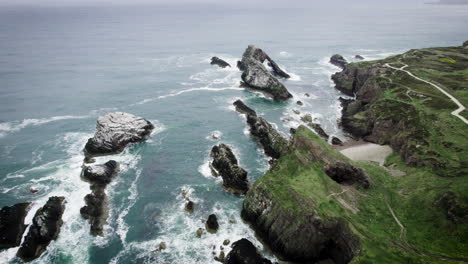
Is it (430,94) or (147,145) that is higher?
(430,94)

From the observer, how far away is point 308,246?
40.8 metres

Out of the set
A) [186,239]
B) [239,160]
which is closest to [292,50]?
[239,160]

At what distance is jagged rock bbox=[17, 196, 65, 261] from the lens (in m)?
41.2

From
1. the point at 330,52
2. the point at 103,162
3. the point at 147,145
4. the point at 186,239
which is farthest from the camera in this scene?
the point at 330,52

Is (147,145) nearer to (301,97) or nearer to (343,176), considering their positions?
(343,176)

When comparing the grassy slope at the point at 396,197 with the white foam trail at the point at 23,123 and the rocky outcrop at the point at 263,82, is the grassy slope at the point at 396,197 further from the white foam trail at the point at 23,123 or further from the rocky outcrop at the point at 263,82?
the white foam trail at the point at 23,123

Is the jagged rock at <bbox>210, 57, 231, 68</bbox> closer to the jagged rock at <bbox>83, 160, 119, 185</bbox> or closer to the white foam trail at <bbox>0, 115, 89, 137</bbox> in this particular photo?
the white foam trail at <bbox>0, 115, 89, 137</bbox>

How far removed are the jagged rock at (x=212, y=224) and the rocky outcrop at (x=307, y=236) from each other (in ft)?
27.4

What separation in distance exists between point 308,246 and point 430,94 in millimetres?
62627

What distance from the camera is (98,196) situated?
2024 inches

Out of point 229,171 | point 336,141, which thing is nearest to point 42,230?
point 229,171

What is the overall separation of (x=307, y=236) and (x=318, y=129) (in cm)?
4062

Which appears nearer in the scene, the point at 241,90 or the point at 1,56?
the point at 241,90

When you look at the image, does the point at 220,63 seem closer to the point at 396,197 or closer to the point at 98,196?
the point at 98,196
